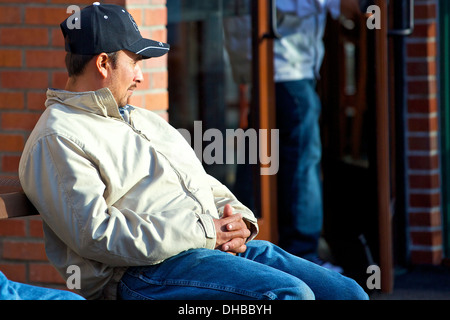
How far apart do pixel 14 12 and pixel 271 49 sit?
52.1 inches

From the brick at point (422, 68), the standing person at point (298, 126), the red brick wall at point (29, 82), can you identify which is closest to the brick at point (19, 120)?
the red brick wall at point (29, 82)

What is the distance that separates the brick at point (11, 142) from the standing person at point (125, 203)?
74 cm

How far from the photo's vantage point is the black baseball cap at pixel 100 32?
238 centimetres

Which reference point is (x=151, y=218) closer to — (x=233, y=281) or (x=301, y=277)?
(x=233, y=281)

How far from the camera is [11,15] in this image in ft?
10.1

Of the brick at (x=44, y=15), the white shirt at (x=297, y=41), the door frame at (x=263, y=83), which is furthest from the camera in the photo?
the white shirt at (x=297, y=41)

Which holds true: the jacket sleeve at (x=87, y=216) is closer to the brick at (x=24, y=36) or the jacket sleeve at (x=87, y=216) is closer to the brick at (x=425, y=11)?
the brick at (x=24, y=36)

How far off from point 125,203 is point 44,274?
1.00 m

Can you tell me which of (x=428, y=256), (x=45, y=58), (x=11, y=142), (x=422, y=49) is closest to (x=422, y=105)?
(x=422, y=49)

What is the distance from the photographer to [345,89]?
5176 millimetres

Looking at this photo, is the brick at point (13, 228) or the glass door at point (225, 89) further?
the glass door at point (225, 89)

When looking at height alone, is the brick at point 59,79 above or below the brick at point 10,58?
below

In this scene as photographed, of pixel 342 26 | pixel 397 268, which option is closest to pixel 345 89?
pixel 342 26

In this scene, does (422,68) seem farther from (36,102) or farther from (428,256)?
(36,102)
